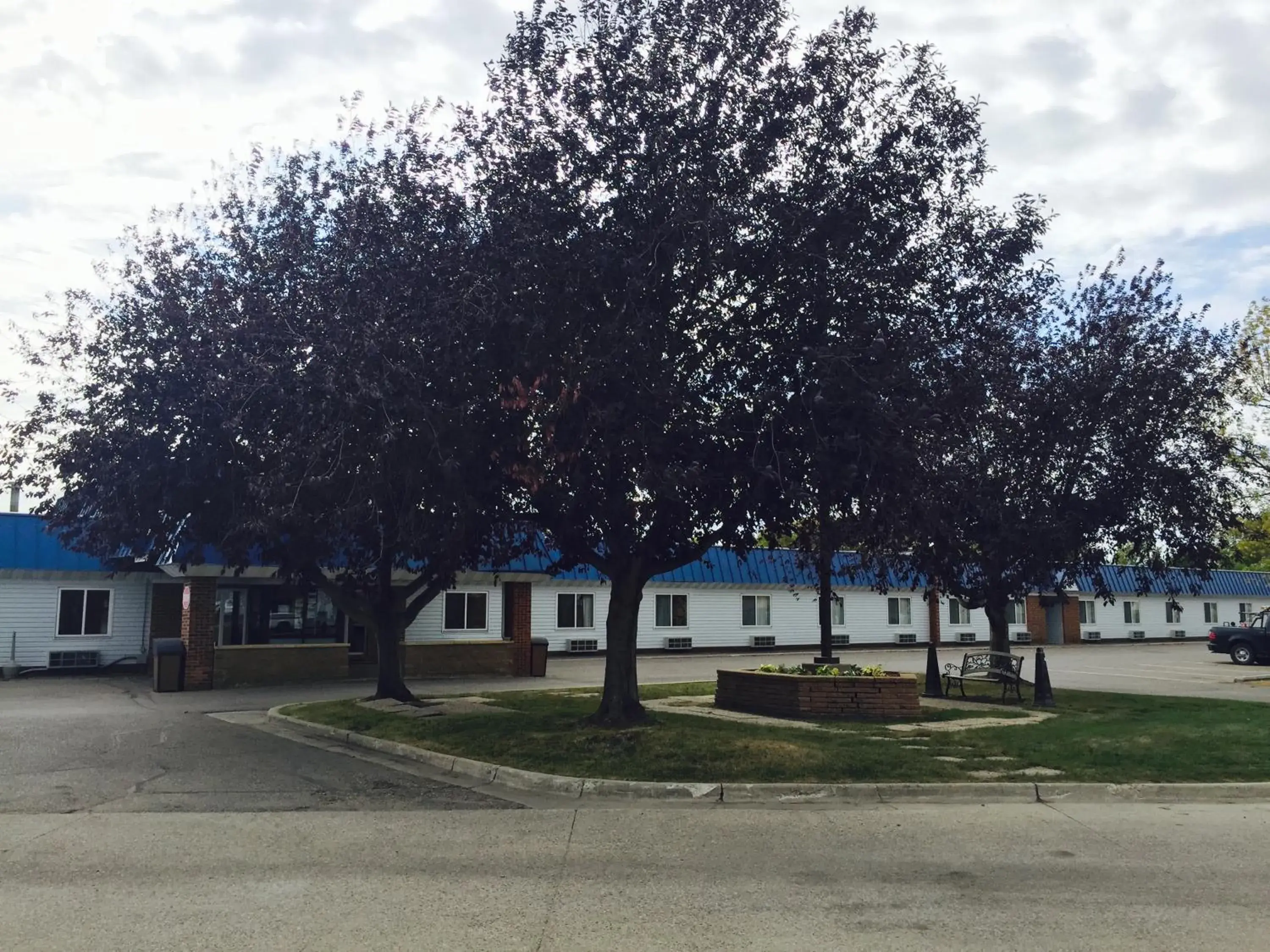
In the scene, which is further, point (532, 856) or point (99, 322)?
point (99, 322)

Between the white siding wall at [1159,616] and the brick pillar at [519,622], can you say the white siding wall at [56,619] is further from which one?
the white siding wall at [1159,616]

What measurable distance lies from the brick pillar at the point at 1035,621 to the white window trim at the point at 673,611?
838 inches

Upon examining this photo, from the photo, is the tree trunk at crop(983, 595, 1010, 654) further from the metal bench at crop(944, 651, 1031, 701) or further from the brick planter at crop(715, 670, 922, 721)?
the brick planter at crop(715, 670, 922, 721)

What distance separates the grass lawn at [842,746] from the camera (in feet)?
34.6

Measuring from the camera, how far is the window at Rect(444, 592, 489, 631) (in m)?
29.3

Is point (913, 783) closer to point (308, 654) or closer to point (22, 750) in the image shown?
point (22, 750)

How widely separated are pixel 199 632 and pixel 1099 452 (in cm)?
1860

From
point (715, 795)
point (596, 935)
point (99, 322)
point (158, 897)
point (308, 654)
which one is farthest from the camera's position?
point (308, 654)

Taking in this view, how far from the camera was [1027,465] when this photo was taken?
19.2 metres

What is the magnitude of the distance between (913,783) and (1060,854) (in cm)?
238

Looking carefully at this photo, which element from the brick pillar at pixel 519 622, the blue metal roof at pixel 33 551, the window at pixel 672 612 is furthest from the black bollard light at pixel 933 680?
the blue metal roof at pixel 33 551

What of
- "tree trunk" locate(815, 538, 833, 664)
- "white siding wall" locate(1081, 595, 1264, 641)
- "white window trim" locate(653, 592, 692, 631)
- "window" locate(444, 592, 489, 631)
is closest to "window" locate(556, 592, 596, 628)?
"white window trim" locate(653, 592, 692, 631)

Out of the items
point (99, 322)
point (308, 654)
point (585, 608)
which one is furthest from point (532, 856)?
point (585, 608)

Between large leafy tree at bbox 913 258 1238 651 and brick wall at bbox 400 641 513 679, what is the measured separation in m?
12.1
